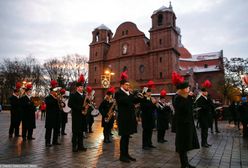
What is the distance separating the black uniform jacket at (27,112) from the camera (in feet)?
28.9

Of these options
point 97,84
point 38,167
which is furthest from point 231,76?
point 38,167

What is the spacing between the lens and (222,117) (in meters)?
25.2

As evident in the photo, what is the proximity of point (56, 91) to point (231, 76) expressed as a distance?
128 ft

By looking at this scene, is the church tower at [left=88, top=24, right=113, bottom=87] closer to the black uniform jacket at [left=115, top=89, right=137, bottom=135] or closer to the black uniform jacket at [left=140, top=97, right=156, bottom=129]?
the black uniform jacket at [left=140, top=97, right=156, bottom=129]

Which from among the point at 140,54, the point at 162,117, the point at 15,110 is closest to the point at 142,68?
the point at 140,54

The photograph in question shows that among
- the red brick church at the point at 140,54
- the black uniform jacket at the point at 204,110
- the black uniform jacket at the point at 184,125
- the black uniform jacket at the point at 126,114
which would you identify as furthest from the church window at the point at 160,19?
the black uniform jacket at the point at 184,125

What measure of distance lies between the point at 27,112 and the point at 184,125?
6.81 m

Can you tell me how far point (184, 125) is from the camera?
4988mm

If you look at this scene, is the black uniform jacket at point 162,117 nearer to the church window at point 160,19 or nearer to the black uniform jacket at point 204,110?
the black uniform jacket at point 204,110

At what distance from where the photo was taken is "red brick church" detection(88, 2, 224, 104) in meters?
43.0

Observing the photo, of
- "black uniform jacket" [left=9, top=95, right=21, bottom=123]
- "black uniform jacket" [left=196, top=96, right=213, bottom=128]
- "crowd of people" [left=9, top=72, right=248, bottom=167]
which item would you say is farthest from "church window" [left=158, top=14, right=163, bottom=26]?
"black uniform jacket" [left=9, top=95, right=21, bottom=123]

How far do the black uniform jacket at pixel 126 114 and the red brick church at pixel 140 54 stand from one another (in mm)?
33507

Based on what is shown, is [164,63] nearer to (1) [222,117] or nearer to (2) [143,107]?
(1) [222,117]

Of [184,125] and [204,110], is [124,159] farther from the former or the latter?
[204,110]
